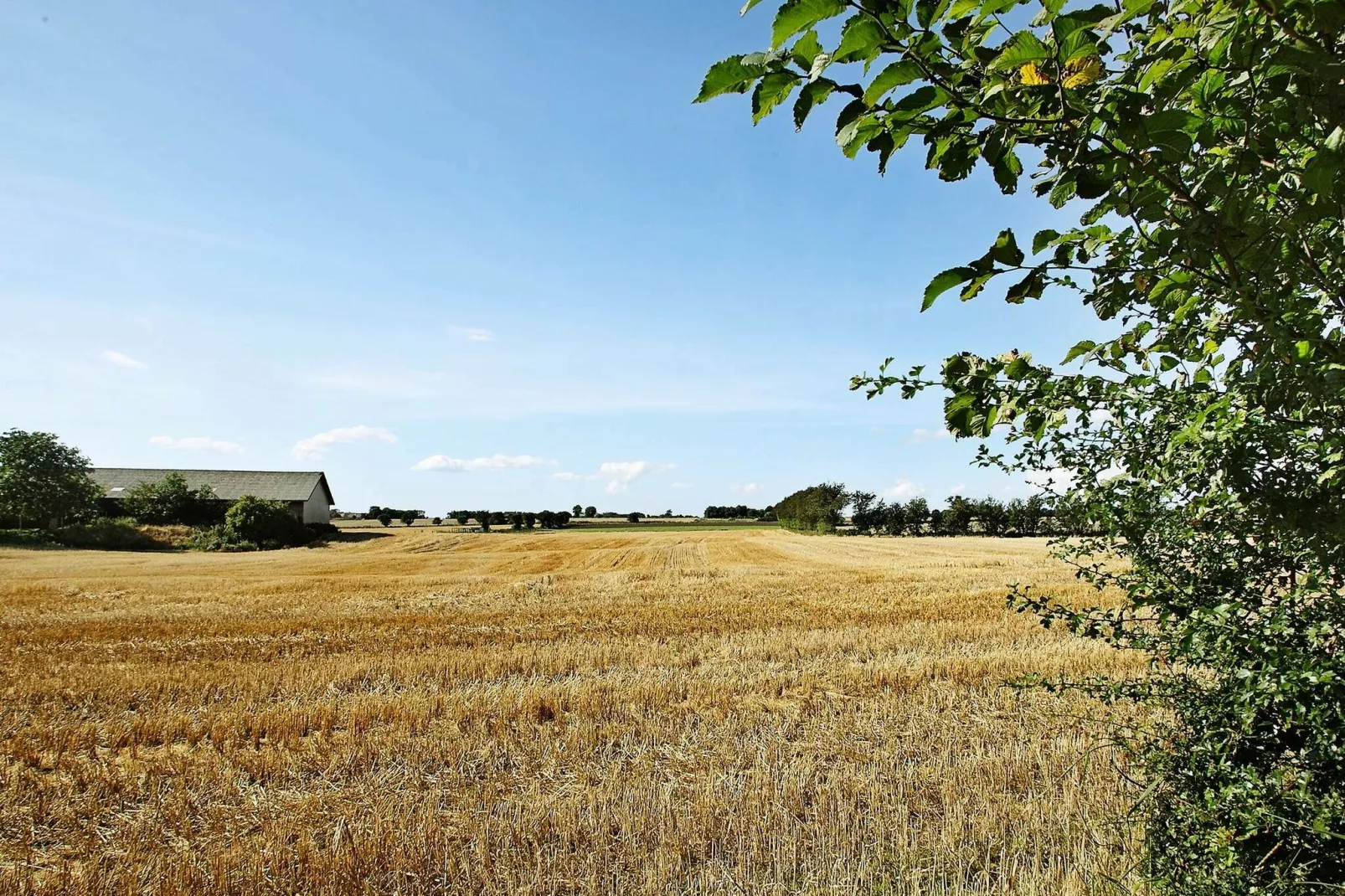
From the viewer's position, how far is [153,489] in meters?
56.5

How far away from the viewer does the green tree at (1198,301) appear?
4.74ft

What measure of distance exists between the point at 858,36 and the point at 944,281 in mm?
605

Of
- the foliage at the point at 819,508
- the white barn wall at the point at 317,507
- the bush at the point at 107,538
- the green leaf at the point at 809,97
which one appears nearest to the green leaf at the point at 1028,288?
the green leaf at the point at 809,97

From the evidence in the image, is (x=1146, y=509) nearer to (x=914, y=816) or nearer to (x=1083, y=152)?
(x=1083, y=152)

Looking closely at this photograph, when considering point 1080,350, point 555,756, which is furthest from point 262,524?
point 1080,350

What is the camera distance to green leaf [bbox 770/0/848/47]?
1301mm

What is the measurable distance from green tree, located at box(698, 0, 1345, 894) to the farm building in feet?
218

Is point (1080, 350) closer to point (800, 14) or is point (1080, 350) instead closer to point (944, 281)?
point (944, 281)

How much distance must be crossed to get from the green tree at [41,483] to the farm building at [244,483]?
4.09m

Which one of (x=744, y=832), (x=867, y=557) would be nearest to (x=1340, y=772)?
(x=744, y=832)

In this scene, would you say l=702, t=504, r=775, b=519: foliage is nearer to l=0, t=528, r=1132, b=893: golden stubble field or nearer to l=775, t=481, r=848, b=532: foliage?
l=775, t=481, r=848, b=532: foliage

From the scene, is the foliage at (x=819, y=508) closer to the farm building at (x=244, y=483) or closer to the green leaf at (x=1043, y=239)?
the farm building at (x=244, y=483)

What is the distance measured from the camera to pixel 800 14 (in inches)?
51.8

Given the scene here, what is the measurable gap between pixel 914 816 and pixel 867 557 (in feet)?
101
